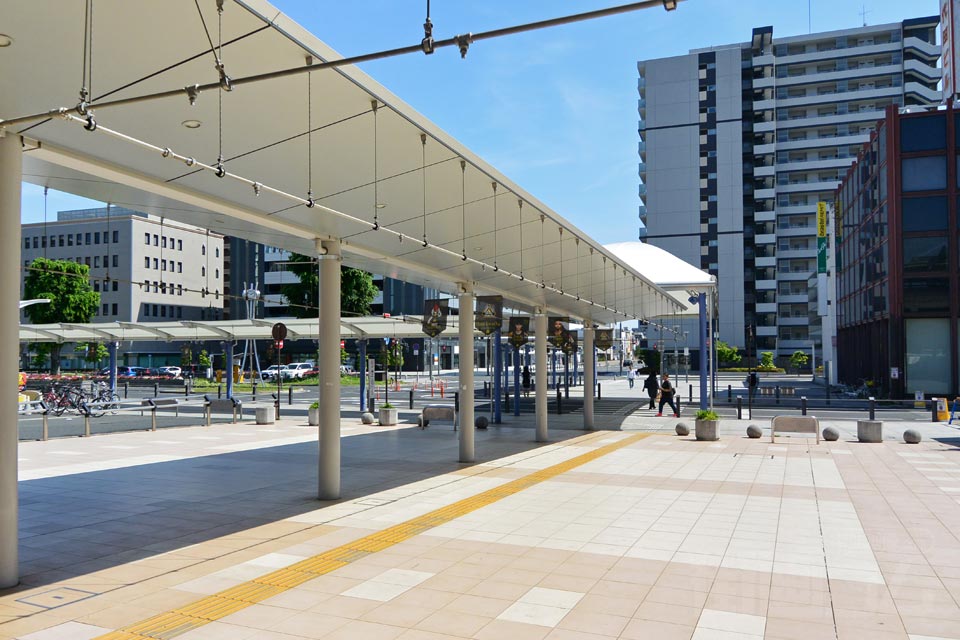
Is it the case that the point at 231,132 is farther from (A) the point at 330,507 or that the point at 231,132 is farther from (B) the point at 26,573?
(A) the point at 330,507

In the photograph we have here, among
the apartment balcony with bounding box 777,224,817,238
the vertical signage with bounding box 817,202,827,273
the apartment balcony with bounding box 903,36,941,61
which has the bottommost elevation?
the vertical signage with bounding box 817,202,827,273

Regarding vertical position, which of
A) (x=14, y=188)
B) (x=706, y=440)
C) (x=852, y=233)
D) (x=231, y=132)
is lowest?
(x=706, y=440)

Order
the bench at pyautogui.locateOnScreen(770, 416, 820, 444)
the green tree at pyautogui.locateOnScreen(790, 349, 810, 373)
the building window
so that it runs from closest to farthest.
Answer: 1. the bench at pyautogui.locateOnScreen(770, 416, 820, 444)
2. the building window
3. the green tree at pyautogui.locateOnScreen(790, 349, 810, 373)

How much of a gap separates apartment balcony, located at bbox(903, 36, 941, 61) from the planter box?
90824mm

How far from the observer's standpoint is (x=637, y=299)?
1050 inches

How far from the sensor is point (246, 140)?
8.26 metres

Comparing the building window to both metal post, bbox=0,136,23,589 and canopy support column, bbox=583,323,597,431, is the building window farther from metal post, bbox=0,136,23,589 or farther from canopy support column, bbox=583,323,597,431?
metal post, bbox=0,136,23,589

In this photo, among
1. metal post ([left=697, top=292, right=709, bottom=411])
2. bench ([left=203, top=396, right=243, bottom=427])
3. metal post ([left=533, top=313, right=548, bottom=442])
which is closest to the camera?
metal post ([left=533, top=313, right=548, bottom=442])

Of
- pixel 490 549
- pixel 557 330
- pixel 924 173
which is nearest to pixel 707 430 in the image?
pixel 557 330

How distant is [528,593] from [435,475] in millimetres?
7563

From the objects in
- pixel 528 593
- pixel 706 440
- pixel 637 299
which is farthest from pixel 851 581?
pixel 637 299

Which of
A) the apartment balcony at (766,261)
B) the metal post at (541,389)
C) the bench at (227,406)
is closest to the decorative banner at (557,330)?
the metal post at (541,389)

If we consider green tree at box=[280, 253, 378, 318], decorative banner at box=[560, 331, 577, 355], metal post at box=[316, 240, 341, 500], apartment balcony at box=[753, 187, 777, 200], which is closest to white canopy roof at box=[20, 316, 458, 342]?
decorative banner at box=[560, 331, 577, 355]

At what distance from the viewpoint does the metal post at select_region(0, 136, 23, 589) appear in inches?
288
